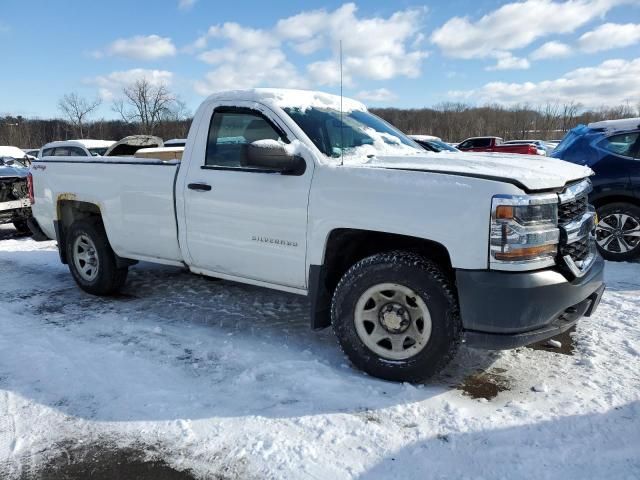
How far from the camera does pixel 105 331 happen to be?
14.4ft

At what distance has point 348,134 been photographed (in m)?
4.17

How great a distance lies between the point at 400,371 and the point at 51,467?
207cm

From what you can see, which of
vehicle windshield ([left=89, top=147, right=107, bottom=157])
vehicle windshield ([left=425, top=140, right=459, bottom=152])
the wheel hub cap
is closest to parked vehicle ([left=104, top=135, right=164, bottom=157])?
vehicle windshield ([left=89, top=147, right=107, bottom=157])

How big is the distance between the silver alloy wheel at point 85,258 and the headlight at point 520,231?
4150mm

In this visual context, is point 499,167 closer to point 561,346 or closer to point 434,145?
point 561,346

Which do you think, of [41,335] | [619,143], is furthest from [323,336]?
[619,143]

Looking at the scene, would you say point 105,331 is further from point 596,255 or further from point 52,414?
point 596,255

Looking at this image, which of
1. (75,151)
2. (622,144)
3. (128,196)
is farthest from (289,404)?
(75,151)

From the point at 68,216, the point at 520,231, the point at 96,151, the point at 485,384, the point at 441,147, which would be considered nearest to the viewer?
the point at 520,231

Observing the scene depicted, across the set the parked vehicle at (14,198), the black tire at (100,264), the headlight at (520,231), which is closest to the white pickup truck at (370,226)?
the headlight at (520,231)

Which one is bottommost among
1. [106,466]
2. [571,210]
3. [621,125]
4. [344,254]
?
[106,466]

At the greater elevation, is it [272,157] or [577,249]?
[272,157]

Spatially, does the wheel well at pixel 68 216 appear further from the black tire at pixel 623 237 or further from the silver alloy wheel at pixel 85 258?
the black tire at pixel 623 237

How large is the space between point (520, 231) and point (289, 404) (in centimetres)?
172
